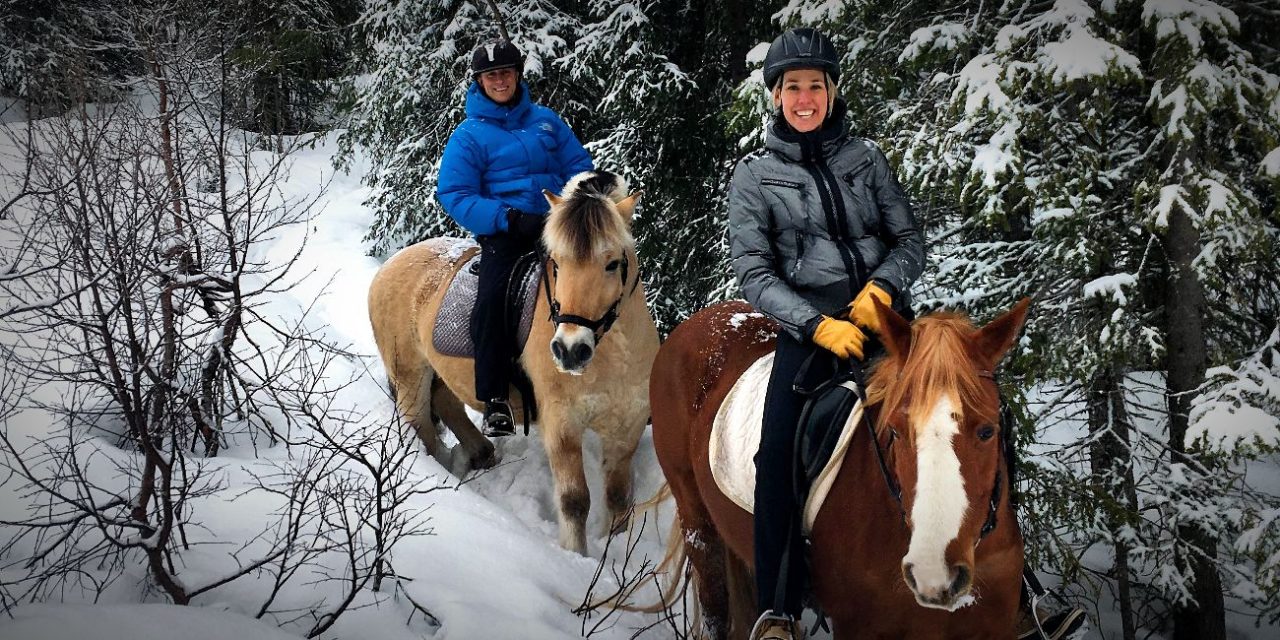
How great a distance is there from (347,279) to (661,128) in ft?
17.0

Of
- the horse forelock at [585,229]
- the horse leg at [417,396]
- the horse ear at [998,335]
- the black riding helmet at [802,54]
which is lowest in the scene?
the horse leg at [417,396]

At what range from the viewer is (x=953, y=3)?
511 centimetres

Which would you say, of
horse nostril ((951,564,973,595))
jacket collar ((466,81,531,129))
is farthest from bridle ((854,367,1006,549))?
jacket collar ((466,81,531,129))

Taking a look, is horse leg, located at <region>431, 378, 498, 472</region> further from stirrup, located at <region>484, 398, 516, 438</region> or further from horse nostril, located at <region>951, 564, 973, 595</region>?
horse nostril, located at <region>951, 564, 973, 595</region>

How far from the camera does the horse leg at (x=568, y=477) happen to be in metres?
4.55

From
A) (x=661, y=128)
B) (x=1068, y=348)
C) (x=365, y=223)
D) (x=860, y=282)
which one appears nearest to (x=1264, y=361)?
(x=1068, y=348)

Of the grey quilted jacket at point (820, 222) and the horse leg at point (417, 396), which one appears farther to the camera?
the horse leg at point (417, 396)

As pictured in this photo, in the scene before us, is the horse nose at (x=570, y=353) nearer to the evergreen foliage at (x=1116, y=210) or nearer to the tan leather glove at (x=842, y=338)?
the tan leather glove at (x=842, y=338)

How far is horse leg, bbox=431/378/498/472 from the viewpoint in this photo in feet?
20.3

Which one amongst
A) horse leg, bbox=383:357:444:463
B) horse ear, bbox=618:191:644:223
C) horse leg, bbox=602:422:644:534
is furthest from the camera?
horse leg, bbox=383:357:444:463

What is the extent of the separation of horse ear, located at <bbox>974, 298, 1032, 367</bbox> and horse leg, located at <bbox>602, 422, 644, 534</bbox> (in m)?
Result: 2.87

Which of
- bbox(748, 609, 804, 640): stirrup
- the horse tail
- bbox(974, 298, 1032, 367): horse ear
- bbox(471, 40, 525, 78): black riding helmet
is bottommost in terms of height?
the horse tail

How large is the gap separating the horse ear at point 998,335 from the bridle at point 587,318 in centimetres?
235

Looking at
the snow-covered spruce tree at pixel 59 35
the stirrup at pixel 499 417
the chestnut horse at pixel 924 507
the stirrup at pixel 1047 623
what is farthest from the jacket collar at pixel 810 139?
the snow-covered spruce tree at pixel 59 35
